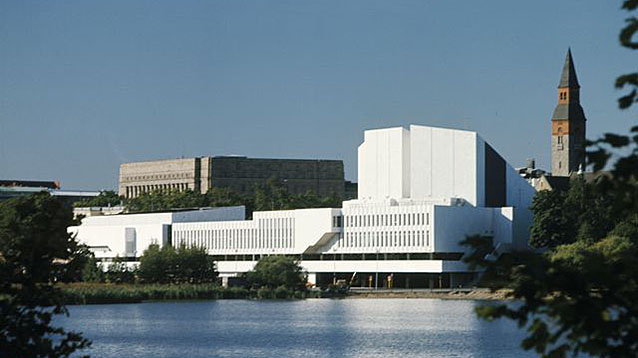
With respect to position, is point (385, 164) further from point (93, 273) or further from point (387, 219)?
point (93, 273)

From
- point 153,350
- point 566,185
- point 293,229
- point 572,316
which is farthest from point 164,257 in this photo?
point 572,316

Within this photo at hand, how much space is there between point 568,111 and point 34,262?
15981 cm

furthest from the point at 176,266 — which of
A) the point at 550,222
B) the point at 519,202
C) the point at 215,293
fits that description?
the point at 519,202

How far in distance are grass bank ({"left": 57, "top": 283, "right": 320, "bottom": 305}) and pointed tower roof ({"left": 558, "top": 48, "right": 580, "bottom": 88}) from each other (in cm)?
7589

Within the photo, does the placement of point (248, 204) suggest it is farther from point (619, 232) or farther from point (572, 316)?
point (572, 316)

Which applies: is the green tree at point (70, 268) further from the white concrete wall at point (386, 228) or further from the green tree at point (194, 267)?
the white concrete wall at point (386, 228)

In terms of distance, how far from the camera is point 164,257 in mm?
114125

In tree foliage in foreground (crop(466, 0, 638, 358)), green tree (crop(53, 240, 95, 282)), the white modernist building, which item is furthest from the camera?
the white modernist building

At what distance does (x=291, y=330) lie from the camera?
67.8 metres

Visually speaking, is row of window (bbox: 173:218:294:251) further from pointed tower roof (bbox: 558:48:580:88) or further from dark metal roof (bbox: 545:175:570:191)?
pointed tower roof (bbox: 558:48:580:88)

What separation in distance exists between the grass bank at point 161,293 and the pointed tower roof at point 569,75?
75.9 metres

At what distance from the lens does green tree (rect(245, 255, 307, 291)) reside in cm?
10962

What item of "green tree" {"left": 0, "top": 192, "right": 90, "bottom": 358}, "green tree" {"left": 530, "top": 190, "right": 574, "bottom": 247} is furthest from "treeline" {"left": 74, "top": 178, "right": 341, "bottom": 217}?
"green tree" {"left": 0, "top": 192, "right": 90, "bottom": 358}

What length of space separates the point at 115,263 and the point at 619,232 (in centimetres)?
4353
